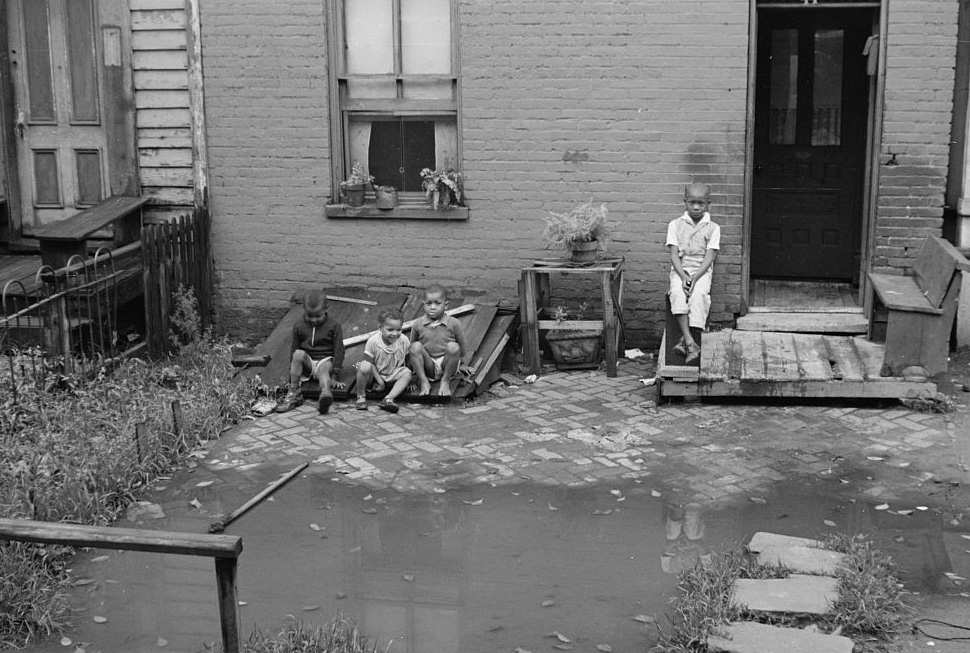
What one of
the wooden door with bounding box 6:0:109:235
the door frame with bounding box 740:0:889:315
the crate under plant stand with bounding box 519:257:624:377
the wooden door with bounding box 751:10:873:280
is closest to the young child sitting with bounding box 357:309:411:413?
the crate under plant stand with bounding box 519:257:624:377

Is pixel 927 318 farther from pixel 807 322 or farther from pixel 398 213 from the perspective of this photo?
pixel 398 213

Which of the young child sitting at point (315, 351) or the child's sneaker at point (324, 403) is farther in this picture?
the young child sitting at point (315, 351)

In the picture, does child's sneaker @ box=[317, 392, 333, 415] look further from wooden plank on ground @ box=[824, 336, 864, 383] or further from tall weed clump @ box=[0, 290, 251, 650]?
wooden plank on ground @ box=[824, 336, 864, 383]

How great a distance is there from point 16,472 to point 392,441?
250 centimetres

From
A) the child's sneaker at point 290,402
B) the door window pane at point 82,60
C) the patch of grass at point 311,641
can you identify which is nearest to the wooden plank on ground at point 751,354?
the child's sneaker at point 290,402

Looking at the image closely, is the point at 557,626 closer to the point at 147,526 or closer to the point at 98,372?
the point at 147,526

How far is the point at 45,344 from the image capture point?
8.72 meters

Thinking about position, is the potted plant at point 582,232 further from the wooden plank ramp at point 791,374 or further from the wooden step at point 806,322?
the wooden step at point 806,322

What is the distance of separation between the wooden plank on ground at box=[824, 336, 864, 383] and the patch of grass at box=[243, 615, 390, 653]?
478 centimetres

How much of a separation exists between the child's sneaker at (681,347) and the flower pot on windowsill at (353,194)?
3411mm

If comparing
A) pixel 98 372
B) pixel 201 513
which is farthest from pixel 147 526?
pixel 98 372

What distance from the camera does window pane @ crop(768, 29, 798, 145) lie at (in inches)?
436

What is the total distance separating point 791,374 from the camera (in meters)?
8.39

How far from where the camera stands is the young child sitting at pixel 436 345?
8672 millimetres
